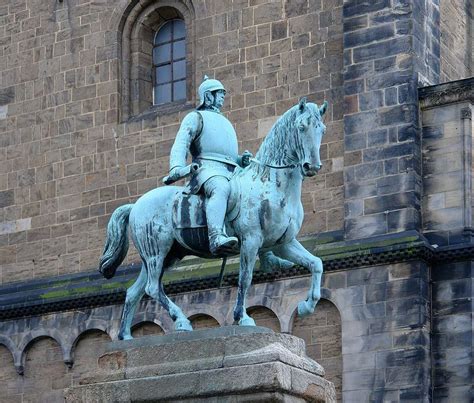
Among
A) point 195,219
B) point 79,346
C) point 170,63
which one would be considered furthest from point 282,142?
point 170,63

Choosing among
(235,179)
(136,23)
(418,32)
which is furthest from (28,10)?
(235,179)

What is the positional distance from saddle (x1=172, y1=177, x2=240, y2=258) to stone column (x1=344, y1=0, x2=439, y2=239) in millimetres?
7847

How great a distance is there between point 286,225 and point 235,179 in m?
0.79

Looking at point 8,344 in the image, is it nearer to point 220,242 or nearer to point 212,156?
point 212,156

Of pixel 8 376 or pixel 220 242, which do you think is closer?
pixel 220 242

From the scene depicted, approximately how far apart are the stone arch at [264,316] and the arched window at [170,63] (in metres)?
4.32

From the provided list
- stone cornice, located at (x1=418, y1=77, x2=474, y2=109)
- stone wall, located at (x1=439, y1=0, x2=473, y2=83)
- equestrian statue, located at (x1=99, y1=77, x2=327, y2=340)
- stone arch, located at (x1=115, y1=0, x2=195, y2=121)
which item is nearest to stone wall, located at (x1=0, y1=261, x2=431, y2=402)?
stone cornice, located at (x1=418, y1=77, x2=474, y2=109)

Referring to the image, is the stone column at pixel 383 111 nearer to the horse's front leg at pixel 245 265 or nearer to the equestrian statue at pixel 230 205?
the equestrian statue at pixel 230 205

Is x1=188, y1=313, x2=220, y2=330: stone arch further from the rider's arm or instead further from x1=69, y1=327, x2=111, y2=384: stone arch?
the rider's arm

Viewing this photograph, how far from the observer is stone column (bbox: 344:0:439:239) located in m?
28.1

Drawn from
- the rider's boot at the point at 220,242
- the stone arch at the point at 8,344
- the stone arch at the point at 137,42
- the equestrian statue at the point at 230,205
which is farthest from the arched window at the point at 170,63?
the rider's boot at the point at 220,242

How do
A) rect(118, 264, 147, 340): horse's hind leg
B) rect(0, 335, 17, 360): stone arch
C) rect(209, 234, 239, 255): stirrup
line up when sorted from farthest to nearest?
rect(0, 335, 17, 360): stone arch < rect(118, 264, 147, 340): horse's hind leg < rect(209, 234, 239, 255): stirrup

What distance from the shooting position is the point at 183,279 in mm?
29422

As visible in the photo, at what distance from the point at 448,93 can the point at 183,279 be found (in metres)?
5.04
